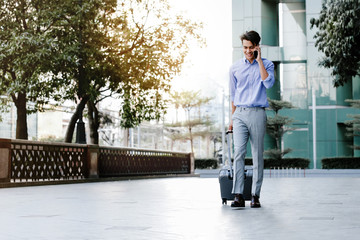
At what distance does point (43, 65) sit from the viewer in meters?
18.2

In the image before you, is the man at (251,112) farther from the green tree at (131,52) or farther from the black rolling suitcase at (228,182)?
the green tree at (131,52)

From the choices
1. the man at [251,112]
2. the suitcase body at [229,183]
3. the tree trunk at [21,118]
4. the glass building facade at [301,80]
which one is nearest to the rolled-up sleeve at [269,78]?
the man at [251,112]

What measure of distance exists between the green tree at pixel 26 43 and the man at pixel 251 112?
1184 cm

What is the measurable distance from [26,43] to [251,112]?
510 inches

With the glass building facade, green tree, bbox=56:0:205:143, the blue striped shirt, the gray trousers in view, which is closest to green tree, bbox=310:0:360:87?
green tree, bbox=56:0:205:143

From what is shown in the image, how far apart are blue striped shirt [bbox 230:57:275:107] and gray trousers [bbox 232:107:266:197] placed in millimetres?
97

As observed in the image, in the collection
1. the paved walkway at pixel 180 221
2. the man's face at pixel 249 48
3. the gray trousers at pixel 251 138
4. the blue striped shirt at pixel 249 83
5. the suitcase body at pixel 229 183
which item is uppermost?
the man's face at pixel 249 48

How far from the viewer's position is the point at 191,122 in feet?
196

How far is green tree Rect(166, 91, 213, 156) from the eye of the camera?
59.1m

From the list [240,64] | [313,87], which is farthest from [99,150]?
[313,87]

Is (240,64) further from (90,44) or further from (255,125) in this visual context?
(90,44)

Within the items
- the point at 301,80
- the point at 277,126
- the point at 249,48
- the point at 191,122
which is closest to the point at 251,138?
the point at 249,48

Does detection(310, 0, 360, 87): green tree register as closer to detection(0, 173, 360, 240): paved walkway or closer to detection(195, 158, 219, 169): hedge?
detection(0, 173, 360, 240): paved walkway

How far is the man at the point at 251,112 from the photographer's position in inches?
267
